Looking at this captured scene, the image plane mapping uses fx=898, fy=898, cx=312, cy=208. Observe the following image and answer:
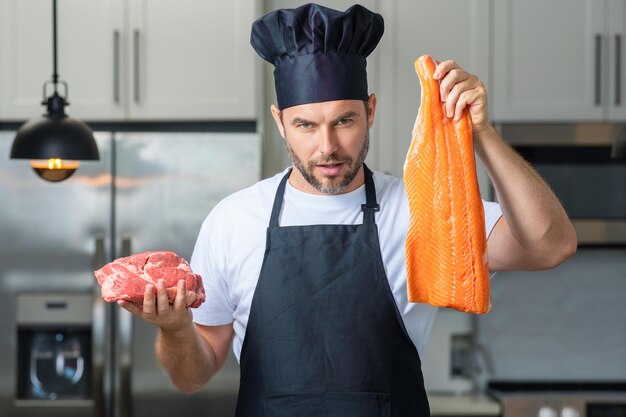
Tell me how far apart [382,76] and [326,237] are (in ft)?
6.00

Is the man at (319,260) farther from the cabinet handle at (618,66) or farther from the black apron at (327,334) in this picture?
the cabinet handle at (618,66)

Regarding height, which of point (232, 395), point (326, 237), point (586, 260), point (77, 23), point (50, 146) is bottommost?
point (232, 395)

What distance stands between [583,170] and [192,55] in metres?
1.67

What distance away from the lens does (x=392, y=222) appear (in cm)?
204

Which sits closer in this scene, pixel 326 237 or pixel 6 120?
pixel 326 237

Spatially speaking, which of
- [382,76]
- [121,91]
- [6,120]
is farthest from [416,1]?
[6,120]

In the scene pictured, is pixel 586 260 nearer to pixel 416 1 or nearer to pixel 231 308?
pixel 416 1

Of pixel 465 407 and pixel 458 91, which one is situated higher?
pixel 458 91

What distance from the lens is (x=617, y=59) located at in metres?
3.70

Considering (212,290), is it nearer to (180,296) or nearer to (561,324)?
(180,296)

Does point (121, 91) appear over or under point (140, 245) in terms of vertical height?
over

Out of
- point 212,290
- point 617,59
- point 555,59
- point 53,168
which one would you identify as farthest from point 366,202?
point 617,59

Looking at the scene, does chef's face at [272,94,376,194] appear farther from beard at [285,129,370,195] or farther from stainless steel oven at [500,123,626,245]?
stainless steel oven at [500,123,626,245]

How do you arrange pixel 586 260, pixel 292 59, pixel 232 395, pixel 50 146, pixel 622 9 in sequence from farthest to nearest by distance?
pixel 586 260 → pixel 622 9 → pixel 232 395 → pixel 50 146 → pixel 292 59
